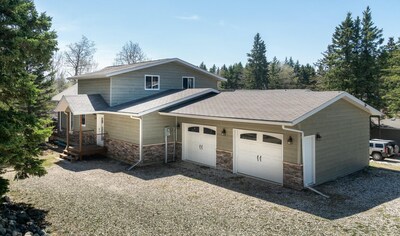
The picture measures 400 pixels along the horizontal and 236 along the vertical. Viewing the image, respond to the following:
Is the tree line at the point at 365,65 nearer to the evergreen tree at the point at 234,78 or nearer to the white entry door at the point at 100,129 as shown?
the white entry door at the point at 100,129

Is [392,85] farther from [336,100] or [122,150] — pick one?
[122,150]

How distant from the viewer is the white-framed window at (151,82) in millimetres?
A: 18656

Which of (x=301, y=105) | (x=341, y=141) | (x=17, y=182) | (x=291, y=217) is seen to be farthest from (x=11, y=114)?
(x=341, y=141)

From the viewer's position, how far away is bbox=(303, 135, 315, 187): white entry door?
10.9 m

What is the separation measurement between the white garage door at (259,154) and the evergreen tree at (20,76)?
7608mm

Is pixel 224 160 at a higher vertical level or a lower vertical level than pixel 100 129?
lower

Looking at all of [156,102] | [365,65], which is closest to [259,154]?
[156,102]

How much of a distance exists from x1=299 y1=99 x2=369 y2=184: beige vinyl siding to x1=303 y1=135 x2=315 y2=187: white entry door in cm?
18

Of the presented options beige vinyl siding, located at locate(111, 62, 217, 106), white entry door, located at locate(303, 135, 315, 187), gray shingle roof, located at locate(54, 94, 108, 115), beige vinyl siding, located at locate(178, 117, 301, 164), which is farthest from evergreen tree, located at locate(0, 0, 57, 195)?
beige vinyl siding, located at locate(111, 62, 217, 106)

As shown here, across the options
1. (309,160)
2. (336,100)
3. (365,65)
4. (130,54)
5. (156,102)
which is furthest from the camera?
(130,54)

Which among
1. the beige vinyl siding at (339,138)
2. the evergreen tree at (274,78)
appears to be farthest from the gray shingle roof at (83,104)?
the evergreen tree at (274,78)

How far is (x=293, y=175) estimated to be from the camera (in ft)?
35.3

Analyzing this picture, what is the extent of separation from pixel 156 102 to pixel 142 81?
309cm

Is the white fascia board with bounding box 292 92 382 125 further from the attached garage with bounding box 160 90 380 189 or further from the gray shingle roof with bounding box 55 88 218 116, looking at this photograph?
the gray shingle roof with bounding box 55 88 218 116
